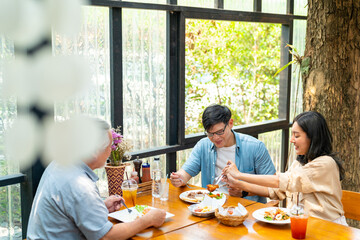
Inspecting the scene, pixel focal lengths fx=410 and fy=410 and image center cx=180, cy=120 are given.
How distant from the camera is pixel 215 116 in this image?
2.75 metres

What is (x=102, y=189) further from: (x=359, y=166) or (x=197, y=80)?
(x=197, y=80)

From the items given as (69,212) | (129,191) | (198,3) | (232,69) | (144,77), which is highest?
(198,3)

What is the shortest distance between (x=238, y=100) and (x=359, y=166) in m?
3.09

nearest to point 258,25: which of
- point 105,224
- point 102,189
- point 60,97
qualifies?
point 102,189

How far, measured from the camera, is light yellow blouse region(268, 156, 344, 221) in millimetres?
2240

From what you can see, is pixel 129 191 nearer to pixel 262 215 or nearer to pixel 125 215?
pixel 125 215

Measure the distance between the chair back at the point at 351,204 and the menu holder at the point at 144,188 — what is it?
118 centimetres

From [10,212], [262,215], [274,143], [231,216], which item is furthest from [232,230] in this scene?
[274,143]

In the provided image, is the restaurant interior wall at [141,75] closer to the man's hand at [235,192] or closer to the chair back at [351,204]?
the man's hand at [235,192]

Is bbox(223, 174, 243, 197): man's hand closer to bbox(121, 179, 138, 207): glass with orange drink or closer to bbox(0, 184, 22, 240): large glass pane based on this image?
bbox(121, 179, 138, 207): glass with orange drink

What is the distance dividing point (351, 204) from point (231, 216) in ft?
2.81

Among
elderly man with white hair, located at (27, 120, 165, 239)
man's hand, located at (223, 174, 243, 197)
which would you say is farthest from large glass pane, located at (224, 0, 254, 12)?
elderly man with white hair, located at (27, 120, 165, 239)

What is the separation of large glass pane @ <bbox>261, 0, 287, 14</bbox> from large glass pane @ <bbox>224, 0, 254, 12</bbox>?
18cm

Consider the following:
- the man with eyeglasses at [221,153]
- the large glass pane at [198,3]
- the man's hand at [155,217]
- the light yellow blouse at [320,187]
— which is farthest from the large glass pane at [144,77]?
the light yellow blouse at [320,187]
